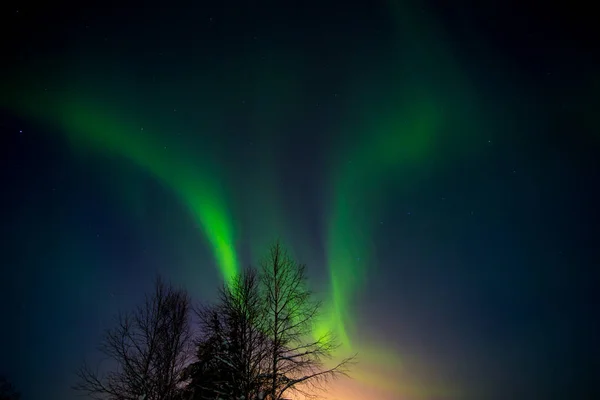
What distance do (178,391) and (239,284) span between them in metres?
6.91

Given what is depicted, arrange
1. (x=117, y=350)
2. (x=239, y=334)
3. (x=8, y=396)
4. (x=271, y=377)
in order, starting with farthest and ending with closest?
(x=8, y=396) < (x=117, y=350) < (x=239, y=334) < (x=271, y=377)

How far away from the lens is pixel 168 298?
18.1 meters

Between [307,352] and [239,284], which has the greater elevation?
[239,284]

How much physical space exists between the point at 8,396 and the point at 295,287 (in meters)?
60.2

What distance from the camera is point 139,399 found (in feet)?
47.3

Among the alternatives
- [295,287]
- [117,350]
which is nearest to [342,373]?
[295,287]

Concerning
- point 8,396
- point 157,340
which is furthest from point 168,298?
point 8,396

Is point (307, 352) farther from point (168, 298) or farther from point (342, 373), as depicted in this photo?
point (168, 298)

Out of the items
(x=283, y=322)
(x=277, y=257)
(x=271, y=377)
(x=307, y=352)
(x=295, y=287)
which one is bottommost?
(x=271, y=377)

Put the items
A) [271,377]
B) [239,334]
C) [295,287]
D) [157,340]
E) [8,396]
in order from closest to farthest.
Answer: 1. [271,377]
2. [239,334]
3. [295,287]
4. [157,340]
5. [8,396]

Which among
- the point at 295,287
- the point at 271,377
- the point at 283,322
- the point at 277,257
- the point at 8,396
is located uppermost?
the point at 8,396

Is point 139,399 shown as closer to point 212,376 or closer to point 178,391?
point 178,391

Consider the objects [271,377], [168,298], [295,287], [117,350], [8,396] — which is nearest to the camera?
[271,377]

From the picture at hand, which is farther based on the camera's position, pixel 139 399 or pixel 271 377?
pixel 139 399
